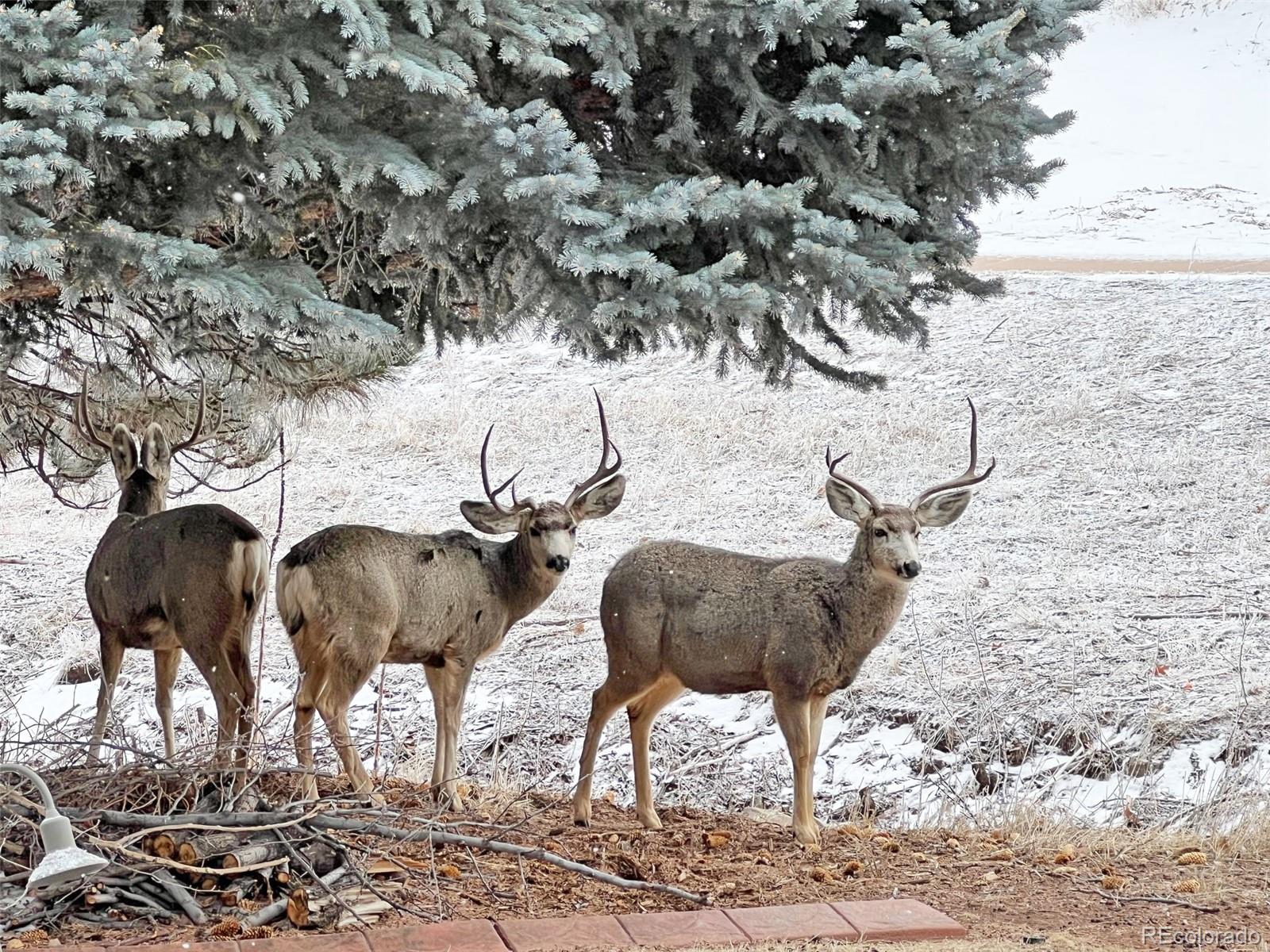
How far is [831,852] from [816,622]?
944 mm

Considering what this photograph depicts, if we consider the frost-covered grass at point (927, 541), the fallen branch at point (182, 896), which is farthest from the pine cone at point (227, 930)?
the frost-covered grass at point (927, 541)

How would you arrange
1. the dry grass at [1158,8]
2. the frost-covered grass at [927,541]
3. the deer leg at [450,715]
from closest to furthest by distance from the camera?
the deer leg at [450,715], the frost-covered grass at [927,541], the dry grass at [1158,8]

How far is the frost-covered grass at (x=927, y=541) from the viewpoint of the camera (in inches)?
375

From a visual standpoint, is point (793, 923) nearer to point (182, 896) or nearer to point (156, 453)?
point (182, 896)

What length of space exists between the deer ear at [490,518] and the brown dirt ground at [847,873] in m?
1.21

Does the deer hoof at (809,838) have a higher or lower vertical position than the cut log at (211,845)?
lower

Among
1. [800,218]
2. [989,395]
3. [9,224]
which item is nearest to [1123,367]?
[989,395]

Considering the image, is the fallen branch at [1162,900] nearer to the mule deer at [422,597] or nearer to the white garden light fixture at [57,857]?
the mule deer at [422,597]

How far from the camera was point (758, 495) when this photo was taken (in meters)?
15.5

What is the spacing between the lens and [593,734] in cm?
681

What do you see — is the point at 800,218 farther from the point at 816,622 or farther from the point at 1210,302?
the point at 1210,302

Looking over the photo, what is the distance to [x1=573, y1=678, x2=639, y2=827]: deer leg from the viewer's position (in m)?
6.71

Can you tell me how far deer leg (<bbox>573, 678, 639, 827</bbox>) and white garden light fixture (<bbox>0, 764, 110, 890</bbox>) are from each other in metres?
3.14

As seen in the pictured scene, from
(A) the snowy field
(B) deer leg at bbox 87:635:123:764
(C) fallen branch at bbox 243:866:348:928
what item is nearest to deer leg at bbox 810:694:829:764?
(A) the snowy field
